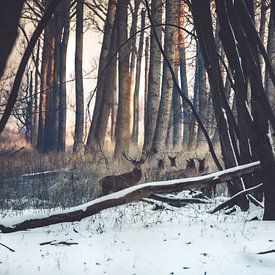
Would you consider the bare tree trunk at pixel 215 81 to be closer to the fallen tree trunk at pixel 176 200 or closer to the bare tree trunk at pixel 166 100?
the fallen tree trunk at pixel 176 200

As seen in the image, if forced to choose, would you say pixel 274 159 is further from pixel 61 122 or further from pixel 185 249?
pixel 61 122

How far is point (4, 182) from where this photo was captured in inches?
397

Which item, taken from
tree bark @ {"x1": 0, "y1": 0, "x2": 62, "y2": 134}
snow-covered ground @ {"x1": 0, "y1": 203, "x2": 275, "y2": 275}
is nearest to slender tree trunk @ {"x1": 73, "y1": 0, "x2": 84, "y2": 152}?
snow-covered ground @ {"x1": 0, "y1": 203, "x2": 275, "y2": 275}

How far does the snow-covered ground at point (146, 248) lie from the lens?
3518mm

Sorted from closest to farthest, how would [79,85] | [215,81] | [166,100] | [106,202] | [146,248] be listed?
1. [146,248]
2. [106,202]
3. [215,81]
4. [166,100]
5. [79,85]

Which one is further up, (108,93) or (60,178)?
(108,93)

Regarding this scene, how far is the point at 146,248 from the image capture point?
13.1 feet

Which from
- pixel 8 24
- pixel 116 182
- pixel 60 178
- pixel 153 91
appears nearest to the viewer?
pixel 8 24

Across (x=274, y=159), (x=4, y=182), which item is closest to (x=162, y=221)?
(x=274, y=159)

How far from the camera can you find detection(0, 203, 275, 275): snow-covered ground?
3.52 metres

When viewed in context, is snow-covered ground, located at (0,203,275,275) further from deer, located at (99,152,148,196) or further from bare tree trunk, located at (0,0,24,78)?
deer, located at (99,152,148,196)

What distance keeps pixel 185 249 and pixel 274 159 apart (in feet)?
5.17

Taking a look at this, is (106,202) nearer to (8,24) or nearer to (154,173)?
(8,24)

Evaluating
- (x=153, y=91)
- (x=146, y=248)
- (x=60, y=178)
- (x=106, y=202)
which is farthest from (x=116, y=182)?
(x=153, y=91)
